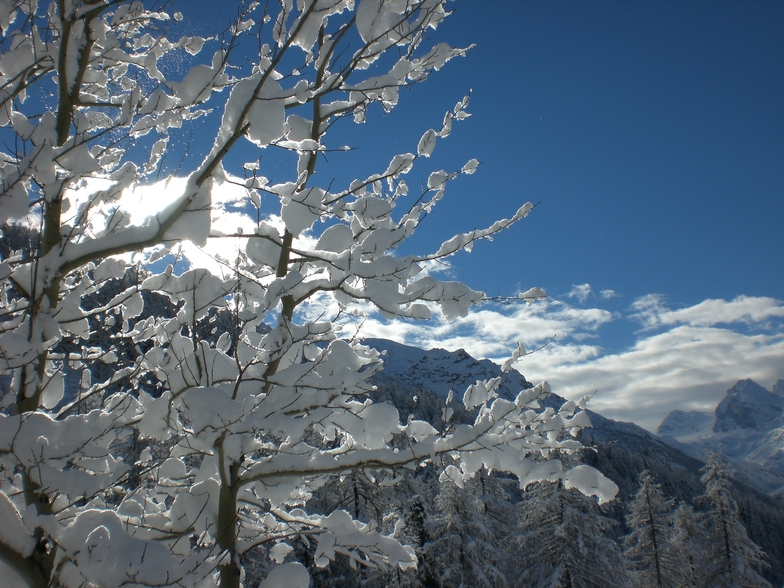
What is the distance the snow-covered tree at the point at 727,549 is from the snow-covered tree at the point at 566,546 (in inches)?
336

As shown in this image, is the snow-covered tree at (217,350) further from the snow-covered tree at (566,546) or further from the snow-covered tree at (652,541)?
the snow-covered tree at (652,541)

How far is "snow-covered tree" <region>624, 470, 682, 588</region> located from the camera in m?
20.2

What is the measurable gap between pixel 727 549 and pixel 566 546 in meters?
11.0

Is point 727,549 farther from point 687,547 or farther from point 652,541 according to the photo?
point 652,541

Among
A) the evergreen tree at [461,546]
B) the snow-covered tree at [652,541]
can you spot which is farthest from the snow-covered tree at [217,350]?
the snow-covered tree at [652,541]

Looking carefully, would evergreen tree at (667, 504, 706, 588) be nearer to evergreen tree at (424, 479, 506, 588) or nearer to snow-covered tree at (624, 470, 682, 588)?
snow-covered tree at (624, 470, 682, 588)

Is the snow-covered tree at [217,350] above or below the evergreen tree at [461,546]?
above

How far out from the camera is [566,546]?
1541 cm

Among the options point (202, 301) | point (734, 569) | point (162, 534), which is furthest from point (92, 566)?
point (734, 569)

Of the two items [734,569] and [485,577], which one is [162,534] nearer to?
[485,577]

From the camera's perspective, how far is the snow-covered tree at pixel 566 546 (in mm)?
15133

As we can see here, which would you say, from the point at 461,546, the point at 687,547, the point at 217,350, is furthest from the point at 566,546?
the point at 217,350

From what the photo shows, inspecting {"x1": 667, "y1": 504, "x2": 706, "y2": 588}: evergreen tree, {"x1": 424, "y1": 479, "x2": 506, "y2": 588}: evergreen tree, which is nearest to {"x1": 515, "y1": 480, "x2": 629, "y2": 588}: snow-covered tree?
{"x1": 424, "y1": 479, "x2": 506, "y2": 588}: evergreen tree

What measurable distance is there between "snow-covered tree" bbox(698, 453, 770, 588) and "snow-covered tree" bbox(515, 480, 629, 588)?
853 centimetres
